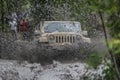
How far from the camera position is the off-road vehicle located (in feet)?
72.1

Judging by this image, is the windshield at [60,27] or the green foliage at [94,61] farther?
the windshield at [60,27]

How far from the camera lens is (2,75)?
1548 cm

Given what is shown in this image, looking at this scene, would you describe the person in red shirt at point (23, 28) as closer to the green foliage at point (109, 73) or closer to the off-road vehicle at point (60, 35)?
the off-road vehicle at point (60, 35)

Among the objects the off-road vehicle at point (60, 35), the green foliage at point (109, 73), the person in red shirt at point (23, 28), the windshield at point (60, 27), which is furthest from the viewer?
the person in red shirt at point (23, 28)

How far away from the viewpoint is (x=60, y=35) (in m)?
21.9

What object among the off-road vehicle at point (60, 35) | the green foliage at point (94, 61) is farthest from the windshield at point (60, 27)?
the green foliage at point (94, 61)

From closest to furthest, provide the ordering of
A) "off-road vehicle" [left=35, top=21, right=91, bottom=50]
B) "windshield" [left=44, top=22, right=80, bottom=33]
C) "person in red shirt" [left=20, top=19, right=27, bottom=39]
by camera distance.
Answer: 1. "off-road vehicle" [left=35, top=21, right=91, bottom=50]
2. "windshield" [left=44, top=22, right=80, bottom=33]
3. "person in red shirt" [left=20, top=19, right=27, bottom=39]

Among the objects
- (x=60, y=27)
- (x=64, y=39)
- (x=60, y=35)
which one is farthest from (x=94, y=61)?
(x=60, y=27)

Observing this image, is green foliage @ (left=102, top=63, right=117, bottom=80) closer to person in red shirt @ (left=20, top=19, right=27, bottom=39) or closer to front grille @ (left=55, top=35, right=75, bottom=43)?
front grille @ (left=55, top=35, right=75, bottom=43)

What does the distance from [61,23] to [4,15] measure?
3.38 m

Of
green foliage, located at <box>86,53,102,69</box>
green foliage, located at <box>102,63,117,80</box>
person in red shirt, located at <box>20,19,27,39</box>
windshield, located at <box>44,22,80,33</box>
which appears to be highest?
green foliage, located at <box>86,53,102,69</box>

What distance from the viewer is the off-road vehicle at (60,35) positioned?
866 inches

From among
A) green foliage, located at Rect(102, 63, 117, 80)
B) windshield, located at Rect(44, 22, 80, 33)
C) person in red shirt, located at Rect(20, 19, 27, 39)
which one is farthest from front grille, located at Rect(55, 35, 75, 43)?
green foliage, located at Rect(102, 63, 117, 80)

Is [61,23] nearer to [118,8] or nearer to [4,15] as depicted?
[4,15]
